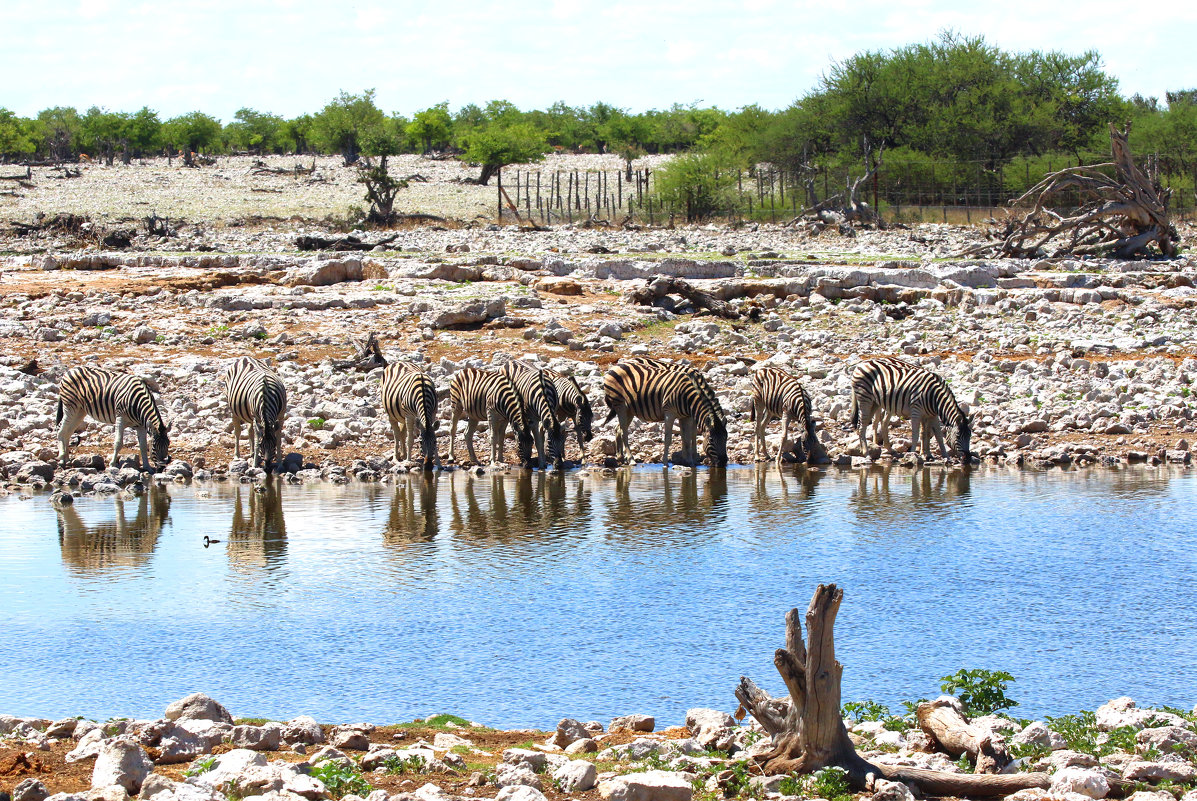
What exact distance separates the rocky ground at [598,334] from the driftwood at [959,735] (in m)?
11.9

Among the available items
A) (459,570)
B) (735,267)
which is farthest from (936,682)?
(735,267)

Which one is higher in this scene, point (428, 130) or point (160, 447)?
point (428, 130)

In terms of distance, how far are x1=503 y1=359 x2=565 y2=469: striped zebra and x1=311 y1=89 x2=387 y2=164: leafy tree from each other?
2886 inches

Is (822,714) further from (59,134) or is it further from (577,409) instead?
(59,134)

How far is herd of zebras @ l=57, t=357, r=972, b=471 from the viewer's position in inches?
719

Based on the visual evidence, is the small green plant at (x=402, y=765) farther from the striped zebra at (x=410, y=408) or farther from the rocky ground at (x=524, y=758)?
the striped zebra at (x=410, y=408)

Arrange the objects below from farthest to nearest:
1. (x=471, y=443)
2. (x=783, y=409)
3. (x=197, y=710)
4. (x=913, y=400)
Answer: (x=471, y=443), (x=783, y=409), (x=913, y=400), (x=197, y=710)

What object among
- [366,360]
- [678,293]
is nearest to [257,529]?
[366,360]

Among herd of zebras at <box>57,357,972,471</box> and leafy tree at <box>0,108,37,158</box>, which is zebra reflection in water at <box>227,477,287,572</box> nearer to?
herd of zebras at <box>57,357,972,471</box>

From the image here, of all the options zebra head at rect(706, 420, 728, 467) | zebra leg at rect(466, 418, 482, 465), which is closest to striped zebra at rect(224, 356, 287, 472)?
zebra leg at rect(466, 418, 482, 465)

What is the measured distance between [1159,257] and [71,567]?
30733 mm

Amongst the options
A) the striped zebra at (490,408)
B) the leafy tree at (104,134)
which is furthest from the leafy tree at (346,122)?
the striped zebra at (490,408)

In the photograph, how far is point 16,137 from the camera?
91.6 metres

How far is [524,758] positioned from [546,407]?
12.3 m
